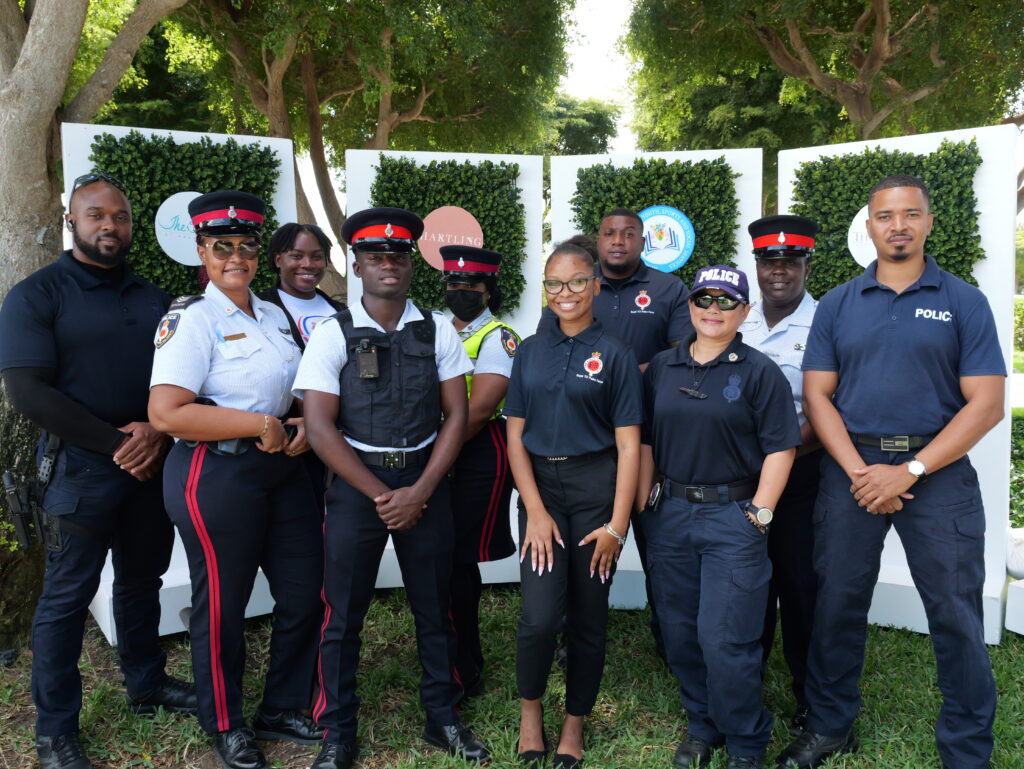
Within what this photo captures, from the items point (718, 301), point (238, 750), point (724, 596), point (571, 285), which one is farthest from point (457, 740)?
point (718, 301)

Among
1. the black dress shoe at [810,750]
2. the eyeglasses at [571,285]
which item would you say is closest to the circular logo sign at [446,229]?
the eyeglasses at [571,285]

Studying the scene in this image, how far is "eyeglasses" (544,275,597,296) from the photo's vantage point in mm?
3039

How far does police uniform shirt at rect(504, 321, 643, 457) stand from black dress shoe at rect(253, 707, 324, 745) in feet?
5.29

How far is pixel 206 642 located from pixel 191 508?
1.88ft

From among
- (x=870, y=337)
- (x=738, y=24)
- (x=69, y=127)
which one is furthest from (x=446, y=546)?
(x=738, y=24)

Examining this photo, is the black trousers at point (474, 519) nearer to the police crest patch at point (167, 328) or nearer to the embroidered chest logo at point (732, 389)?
the embroidered chest logo at point (732, 389)

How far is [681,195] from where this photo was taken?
5.77 m

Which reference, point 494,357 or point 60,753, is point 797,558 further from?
point 60,753

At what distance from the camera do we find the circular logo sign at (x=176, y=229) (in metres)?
5.07

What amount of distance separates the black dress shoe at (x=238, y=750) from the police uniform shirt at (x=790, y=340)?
9.00 feet

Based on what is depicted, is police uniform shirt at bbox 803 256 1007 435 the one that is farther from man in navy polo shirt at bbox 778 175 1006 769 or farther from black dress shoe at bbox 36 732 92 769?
black dress shoe at bbox 36 732 92 769

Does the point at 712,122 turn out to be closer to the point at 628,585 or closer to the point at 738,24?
the point at 738,24

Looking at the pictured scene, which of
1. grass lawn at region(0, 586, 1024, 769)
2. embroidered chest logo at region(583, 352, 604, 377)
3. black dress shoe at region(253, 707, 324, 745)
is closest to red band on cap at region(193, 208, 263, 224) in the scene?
embroidered chest logo at region(583, 352, 604, 377)

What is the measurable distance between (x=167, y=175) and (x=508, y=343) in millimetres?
3043
